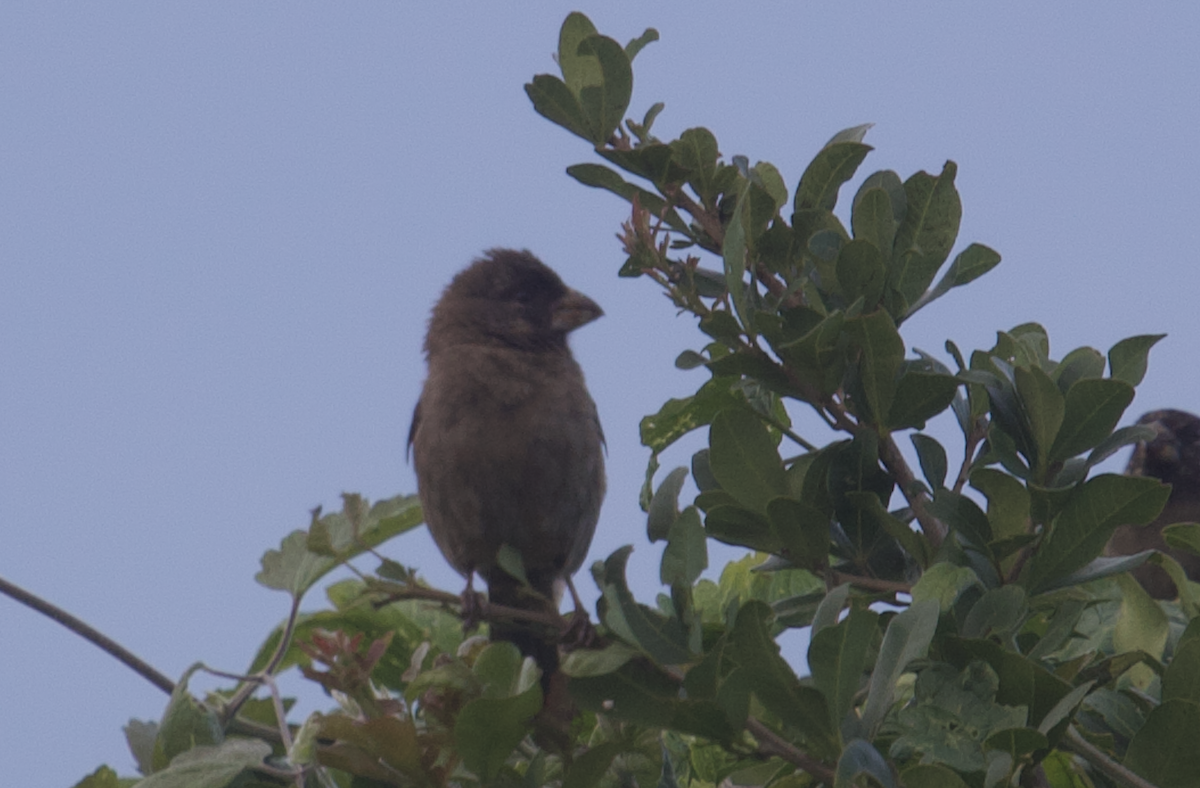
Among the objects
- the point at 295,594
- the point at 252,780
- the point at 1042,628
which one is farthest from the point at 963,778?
the point at 295,594

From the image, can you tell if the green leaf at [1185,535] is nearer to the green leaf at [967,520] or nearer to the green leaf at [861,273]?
the green leaf at [967,520]

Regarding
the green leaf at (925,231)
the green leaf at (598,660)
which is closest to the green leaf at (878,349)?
the green leaf at (925,231)

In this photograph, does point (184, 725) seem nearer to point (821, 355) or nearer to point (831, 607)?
point (831, 607)

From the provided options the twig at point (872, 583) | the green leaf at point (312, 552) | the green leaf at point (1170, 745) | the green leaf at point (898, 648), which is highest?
the green leaf at point (312, 552)

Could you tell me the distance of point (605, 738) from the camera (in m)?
2.71

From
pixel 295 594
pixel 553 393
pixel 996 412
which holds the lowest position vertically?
pixel 996 412

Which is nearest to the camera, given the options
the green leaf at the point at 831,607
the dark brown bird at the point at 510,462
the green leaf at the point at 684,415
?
the green leaf at the point at 831,607

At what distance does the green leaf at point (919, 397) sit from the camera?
2.42 meters

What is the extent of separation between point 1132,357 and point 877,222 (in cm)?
49

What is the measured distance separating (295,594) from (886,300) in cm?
130

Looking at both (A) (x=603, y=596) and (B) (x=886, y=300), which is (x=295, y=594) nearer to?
(A) (x=603, y=596)

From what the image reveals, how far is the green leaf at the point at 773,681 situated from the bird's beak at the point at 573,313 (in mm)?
3053

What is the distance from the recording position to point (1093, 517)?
89.4 inches

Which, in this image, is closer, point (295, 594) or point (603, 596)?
point (603, 596)
